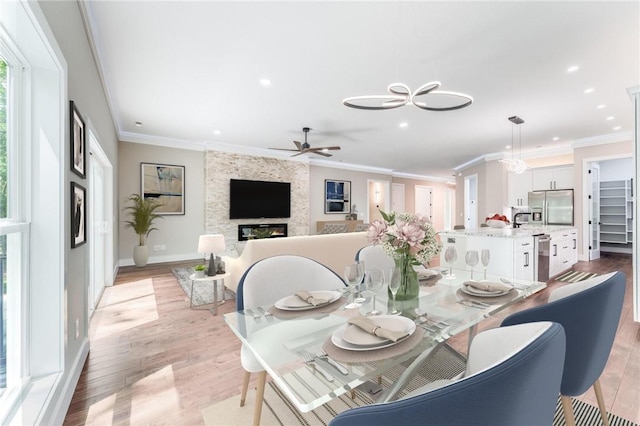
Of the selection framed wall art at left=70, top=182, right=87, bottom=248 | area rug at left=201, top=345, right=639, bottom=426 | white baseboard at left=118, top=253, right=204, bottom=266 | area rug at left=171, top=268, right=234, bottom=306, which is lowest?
area rug at left=201, top=345, right=639, bottom=426

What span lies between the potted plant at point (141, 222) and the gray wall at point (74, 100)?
321 centimetres

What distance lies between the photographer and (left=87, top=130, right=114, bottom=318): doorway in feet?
11.1

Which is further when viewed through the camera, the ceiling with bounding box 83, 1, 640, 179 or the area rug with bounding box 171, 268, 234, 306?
the area rug with bounding box 171, 268, 234, 306

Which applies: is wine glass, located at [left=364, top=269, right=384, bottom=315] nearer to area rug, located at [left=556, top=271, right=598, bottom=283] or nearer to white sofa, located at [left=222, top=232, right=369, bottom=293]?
white sofa, located at [left=222, top=232, right=369, bottom=293]

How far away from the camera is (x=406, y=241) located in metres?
1.34

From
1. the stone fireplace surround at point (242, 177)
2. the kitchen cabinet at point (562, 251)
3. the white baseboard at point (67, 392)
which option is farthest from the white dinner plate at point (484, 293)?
the stone fireplace surround at point (242, 177)

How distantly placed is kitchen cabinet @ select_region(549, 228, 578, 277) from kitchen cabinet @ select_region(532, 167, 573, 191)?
1.99 meters

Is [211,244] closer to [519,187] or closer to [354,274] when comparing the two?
[354,274]

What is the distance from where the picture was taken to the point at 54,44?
1443mm

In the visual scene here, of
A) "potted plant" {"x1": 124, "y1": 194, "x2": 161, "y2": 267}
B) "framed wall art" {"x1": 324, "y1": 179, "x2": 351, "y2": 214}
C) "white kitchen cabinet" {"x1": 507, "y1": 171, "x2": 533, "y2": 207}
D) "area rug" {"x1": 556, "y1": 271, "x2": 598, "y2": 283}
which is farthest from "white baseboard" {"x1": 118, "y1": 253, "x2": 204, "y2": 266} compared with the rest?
"white kitchen cabinet" {"x1": 507, "y1": 171, "x2": 533, "y2": 207}

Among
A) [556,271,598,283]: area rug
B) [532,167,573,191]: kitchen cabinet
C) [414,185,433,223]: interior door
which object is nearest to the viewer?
[556,271,598,283]: area rug

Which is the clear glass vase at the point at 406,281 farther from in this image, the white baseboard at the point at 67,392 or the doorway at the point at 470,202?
the doorway at the point at 470,202

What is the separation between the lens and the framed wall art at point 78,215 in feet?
6.07

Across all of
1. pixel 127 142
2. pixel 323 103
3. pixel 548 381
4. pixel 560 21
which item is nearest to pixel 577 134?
pixel 560 21
